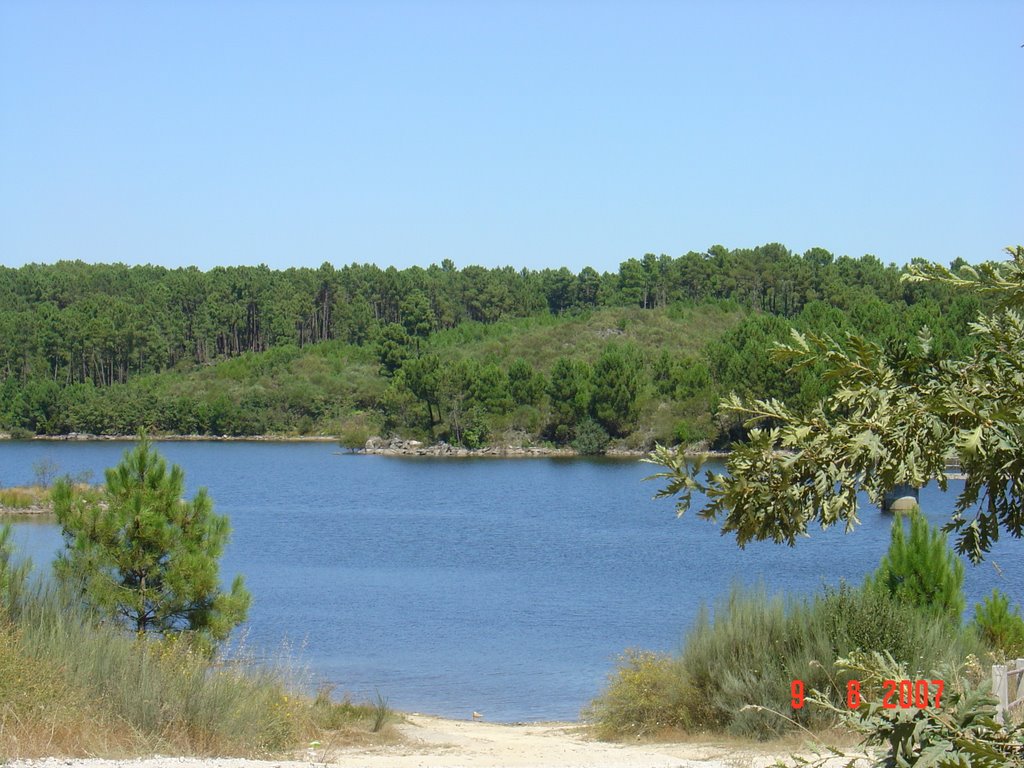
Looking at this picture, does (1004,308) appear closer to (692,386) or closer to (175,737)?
(175,737)

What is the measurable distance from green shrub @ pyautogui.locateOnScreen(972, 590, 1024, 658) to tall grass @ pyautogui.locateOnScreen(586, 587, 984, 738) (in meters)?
1.47

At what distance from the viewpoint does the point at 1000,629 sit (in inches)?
531

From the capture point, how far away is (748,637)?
11.2 meters

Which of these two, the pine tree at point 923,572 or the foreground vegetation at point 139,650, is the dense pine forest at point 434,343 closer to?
the pine tree at point 923,572

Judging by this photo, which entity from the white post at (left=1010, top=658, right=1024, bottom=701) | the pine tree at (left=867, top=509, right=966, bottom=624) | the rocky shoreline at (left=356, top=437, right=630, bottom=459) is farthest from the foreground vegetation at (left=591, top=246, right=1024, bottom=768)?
the rocky shoreline at (left=356, top=437, right=630, bottom=459)

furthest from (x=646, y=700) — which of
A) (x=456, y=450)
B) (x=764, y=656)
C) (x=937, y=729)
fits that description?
(x=456, y=450)

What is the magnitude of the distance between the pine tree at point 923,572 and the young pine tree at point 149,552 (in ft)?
24.8

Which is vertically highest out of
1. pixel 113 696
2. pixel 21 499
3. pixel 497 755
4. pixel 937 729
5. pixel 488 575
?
pixel 937 729

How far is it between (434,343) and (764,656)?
3533 inches

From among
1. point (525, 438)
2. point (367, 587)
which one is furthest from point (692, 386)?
point (367, 587)

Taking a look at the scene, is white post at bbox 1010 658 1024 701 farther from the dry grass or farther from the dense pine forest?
the dense pine forest

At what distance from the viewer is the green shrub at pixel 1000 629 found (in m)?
13.3

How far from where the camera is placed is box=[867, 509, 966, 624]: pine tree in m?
13.4

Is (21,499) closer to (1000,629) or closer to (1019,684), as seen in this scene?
(1000,629)
